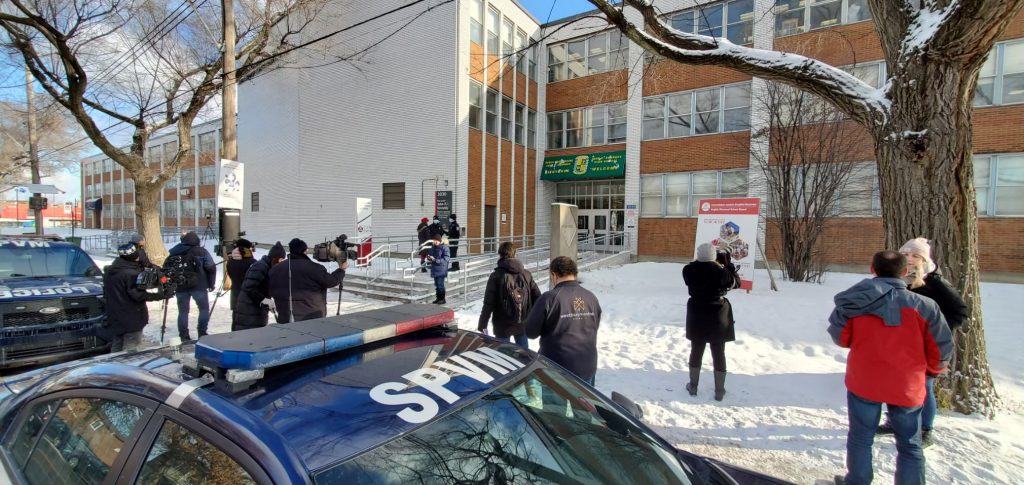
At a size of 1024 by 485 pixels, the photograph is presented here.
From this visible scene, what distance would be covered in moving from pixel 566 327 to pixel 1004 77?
18571 mm

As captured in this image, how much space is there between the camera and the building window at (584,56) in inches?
803

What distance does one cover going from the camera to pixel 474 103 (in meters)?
18.2

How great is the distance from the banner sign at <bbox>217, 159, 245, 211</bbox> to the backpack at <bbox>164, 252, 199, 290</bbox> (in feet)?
6.38

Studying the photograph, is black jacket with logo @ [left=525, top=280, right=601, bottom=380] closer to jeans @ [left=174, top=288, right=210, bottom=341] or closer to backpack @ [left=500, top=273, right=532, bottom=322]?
backpack @ [left=500, top=273, right=532, bottom=322]

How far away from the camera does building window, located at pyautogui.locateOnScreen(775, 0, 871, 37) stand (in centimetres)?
1582

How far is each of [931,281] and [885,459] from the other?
1.43 meters

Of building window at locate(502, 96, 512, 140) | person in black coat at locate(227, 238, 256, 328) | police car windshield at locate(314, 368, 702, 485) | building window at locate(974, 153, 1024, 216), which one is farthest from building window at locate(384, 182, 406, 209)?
building window at locate(974, 153, 1024, 216)

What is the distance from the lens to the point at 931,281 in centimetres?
358

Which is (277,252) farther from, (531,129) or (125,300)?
(531,129)

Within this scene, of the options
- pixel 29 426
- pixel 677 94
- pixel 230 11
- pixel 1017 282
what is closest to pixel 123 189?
pixel 230 11

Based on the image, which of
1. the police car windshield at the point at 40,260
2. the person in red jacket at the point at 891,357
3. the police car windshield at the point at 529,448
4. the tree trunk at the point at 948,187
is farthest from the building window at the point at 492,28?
the police car windshield at the point at 529,448

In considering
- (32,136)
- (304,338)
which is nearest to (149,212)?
(32,136)

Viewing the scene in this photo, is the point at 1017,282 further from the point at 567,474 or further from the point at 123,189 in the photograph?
the point at 123,189

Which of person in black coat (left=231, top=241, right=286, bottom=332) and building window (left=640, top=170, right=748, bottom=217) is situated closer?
person in black coat (left=231, top=241, right=286, bottom=332)
